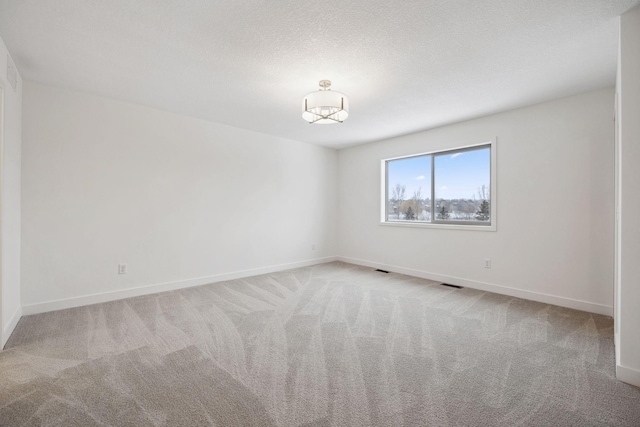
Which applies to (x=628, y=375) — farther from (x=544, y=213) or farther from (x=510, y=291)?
(x=544, y=213)

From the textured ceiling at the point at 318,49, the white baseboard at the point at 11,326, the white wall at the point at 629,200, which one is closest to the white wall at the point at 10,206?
the white baseboard at the point at 11,326

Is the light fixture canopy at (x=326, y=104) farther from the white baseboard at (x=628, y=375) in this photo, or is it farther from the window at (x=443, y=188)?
the white baseboard at (x=628, y=375)

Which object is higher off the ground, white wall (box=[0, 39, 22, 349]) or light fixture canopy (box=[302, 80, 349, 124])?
light fixture canopy (box=[302, 80, 349, 124])

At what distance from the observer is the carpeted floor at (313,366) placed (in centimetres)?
162

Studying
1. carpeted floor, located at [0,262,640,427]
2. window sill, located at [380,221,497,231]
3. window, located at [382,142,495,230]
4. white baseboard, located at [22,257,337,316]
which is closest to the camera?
carpeted floor, located at [0,262,640,427]

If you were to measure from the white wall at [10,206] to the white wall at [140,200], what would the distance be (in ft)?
0.61

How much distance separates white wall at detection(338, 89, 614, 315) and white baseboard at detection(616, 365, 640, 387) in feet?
5.14

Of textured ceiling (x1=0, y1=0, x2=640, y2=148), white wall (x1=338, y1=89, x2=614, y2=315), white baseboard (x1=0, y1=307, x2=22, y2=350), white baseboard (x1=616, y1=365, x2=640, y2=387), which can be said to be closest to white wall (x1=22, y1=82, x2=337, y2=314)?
white baseboard (x1=0, y1=307, x2=22, y2=350)

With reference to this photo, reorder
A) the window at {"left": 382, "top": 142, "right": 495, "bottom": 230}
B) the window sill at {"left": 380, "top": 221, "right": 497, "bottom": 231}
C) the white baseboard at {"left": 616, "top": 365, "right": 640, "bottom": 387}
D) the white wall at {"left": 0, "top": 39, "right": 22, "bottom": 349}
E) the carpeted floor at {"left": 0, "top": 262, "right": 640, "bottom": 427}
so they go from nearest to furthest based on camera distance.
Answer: the carpeted floor at {"left": 0, "top": 262, "right": 640, "bottom": 427}
the white baseboard at {"left": 616, "top": 365, "right": 640, "bottom": 387}
the white wall at {"left": 0, "top": 39, "right": 22, "bottom": 349}
the window sill at {"left": 380, "top": 221, "right": 497, "bottom": 231}
the window at {"left": 382, "top": 142, "right": 495, "bottom": 230}

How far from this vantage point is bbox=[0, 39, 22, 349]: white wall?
7.82 ft

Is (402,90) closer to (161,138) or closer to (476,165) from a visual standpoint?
(476,165)

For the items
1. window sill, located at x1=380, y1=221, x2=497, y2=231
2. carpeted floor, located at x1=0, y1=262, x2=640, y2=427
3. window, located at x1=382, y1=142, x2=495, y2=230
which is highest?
window, located at x1=382, y1=142, x2=495, y2=230

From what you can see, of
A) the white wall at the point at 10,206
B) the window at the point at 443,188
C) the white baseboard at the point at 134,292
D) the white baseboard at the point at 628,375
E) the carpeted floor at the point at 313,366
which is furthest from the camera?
the window at the point at 443,188

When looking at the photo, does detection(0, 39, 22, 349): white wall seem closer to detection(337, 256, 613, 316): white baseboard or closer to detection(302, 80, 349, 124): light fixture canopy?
detection(302, 80, 349, 124): light fixture canopy
